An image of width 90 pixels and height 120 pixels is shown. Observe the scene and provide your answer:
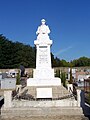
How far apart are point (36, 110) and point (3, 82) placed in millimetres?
18096

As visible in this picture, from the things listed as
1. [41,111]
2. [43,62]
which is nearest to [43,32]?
[43,62]

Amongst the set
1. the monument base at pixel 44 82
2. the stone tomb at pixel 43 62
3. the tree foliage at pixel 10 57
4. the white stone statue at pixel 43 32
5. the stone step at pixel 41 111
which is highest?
the tree foliage at pixel 10 57

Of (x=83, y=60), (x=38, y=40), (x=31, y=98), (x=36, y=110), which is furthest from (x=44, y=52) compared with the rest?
(x=83, y=60)

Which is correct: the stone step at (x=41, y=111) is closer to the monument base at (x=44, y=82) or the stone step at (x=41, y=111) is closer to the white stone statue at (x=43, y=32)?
the monument base at (x=44, y=82)

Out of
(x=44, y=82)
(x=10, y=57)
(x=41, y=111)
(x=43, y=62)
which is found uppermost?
(x=10, y=57)

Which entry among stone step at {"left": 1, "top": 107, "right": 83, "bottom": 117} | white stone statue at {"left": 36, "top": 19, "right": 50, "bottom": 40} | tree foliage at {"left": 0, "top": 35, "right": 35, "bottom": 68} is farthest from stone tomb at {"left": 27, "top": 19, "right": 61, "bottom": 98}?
tree foliage at {"left": 0, "top": 35, "right": 35, "bottom": 68}

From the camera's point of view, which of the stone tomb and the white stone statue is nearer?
the stone tomb

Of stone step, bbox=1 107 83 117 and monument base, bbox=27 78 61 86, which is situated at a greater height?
monument base, bbox=27 78 61 86

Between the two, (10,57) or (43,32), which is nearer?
(43,32)

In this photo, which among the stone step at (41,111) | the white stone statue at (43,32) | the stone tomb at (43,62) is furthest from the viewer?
the white stone statue at (43,32)

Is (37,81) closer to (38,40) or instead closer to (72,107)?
(38,40)

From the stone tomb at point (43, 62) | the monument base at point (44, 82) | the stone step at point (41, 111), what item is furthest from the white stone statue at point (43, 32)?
the stone step at point (41, 111)

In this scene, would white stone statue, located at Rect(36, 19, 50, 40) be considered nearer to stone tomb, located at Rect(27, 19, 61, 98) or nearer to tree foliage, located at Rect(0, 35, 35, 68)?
stone tomb, located at Rect(27, 19, 61, 98)

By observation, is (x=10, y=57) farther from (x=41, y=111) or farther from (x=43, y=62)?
(x=41, y=111)
